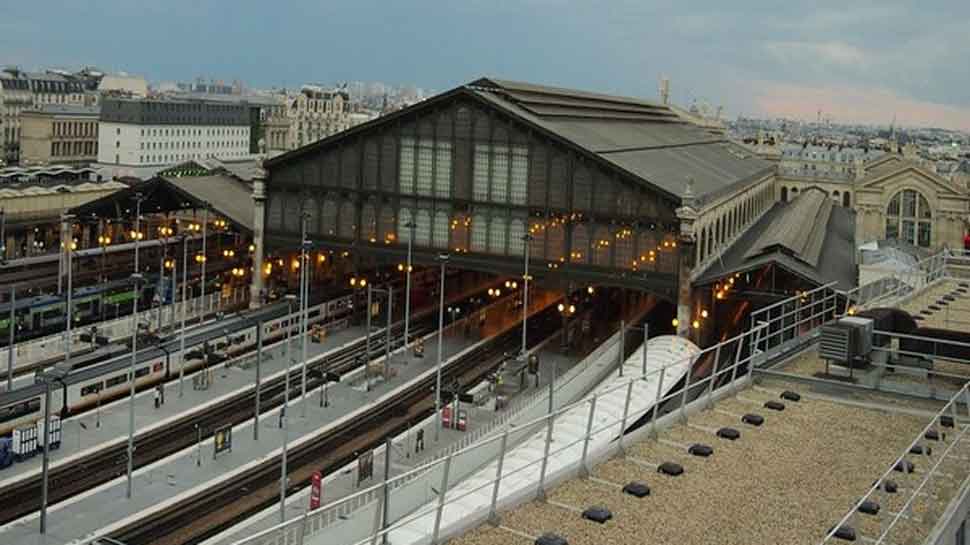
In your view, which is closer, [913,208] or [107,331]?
[107,331]

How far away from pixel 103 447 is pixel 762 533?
40.1m

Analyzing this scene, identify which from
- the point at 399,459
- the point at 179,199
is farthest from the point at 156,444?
the point at 179,199

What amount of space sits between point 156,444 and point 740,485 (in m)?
38.3

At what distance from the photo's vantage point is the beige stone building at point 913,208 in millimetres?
89188

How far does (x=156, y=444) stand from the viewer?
54.3 m

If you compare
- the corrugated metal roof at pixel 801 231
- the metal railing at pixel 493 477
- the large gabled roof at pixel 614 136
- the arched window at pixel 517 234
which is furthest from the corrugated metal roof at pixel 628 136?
the metal railing at pixel 493 477

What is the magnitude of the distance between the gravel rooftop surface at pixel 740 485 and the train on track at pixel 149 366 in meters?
36.1

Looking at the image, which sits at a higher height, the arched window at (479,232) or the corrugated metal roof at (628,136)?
the corrugated metal roof at (628,136)

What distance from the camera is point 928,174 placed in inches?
3531

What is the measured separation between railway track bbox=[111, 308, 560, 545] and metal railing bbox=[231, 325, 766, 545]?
559 cm

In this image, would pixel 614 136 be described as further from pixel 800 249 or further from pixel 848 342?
pixel 848 342

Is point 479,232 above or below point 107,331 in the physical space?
above

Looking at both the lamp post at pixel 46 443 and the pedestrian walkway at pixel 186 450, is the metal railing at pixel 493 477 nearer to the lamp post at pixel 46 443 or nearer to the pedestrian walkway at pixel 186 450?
the lamp post at pixel 46 443

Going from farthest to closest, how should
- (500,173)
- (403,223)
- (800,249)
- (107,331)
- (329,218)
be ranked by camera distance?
(329,218) → (403,223) → (800,249) → (500,173) → (107,331)
